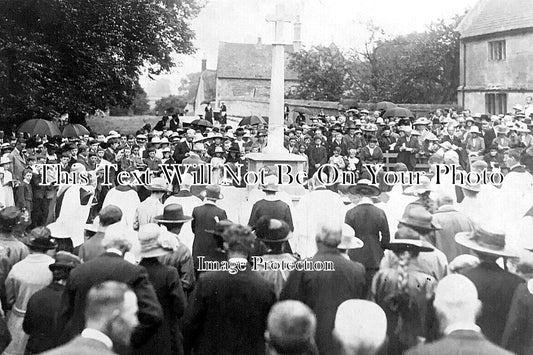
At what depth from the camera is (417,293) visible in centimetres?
394

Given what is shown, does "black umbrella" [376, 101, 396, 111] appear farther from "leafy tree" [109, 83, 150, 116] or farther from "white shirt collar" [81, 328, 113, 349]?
"white shirt collar" [81, 328, 113, 349]

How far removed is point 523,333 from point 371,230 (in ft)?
6.68

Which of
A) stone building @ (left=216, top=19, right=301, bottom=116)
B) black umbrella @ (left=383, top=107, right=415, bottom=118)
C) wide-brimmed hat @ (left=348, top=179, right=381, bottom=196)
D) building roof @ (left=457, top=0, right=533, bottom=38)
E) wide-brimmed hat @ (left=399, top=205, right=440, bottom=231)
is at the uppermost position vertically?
building roof @ (left=457, top=0, right=533, bottom=38)

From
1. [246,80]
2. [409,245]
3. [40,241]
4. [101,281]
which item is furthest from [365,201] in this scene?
[246,80]

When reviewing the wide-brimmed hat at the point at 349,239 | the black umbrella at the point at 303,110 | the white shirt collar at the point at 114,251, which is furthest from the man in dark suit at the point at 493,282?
the black umbrella at the point at 303,110

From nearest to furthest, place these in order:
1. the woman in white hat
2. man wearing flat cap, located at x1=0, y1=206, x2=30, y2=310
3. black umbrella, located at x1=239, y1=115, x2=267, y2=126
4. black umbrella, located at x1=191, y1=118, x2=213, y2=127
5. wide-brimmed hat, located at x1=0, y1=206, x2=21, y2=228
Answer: the woman in white hat → man wearing flat cap, located at x1=0, y1=206, x2=30, y2=310 → wide-brimmed hat, located at x1=0, y1=206, x2=21, y2=228 → black umbrella, located at x1=191, y1=118, x2=213, y2=127 → black umbrella, located at x1=239, y1=115, x2=267, y2=126

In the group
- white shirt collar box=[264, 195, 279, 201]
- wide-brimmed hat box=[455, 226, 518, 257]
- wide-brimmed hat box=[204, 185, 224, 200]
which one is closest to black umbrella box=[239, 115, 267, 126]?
white shirt collar box=[264, 195, 279, 201]

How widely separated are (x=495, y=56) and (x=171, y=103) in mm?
8998

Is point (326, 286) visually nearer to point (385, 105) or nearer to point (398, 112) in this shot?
point (398, 112)

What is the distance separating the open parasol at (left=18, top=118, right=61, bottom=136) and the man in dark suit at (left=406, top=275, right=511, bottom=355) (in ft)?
25.7

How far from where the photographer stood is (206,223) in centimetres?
567

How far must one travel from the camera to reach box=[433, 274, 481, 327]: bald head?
2.94 meters

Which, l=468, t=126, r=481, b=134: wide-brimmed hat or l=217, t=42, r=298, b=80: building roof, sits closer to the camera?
l=468, t=126, r=481, b=134: wide-brimmed hat

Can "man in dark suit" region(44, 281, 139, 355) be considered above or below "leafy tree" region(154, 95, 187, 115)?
below
